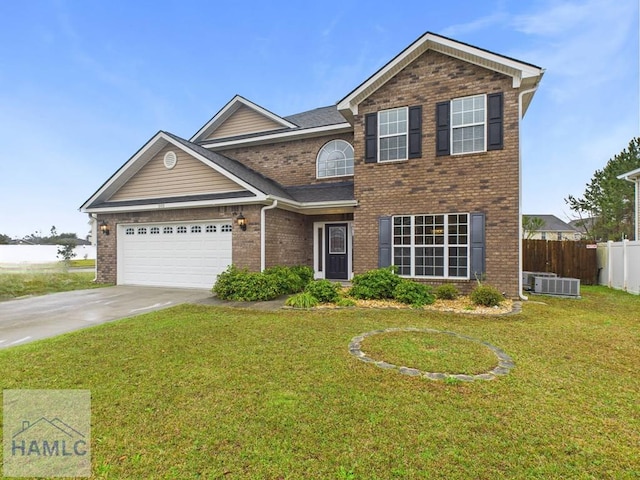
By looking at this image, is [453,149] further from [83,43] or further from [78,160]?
[78,160]

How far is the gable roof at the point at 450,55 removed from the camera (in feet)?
27.2

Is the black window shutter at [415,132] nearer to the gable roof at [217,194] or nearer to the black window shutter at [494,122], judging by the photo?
the black window shutter at [494,122]

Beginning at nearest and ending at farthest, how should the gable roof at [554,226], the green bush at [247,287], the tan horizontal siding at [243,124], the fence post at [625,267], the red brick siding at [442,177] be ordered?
the red brick siding at [442,177] < the green bush at [247,287] < the fence post at [625,267] < the tan horizontal siding at [243,124] < the gable roof at [554,226]

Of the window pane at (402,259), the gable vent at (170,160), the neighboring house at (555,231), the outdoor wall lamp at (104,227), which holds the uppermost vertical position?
the gable vent at (170,160)

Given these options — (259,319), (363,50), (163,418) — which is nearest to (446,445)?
(163,418)

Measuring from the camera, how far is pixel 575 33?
12680 millimetres

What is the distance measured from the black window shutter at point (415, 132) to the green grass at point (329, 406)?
5.79 m

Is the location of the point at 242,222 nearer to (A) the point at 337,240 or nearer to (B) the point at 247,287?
(B) the point at 247,287

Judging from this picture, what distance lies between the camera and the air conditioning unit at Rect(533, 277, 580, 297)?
30.8 ft

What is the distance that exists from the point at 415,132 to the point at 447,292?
4.79 meters

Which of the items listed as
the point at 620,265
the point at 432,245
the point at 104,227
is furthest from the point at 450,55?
the point at 104,227

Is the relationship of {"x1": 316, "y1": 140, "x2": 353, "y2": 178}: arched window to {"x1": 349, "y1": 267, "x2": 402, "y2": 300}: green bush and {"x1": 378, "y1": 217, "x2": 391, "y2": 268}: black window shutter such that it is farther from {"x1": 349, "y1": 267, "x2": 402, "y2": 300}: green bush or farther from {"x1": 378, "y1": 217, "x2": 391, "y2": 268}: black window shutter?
{"x1": 349, "y1": 267, "x2": 402, "y2": 300}: green bush

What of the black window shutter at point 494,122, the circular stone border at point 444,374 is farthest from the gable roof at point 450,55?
the circular stone border at point 444,374

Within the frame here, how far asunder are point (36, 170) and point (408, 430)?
33.6 metres
